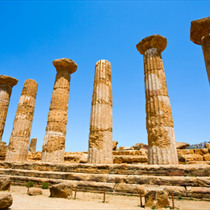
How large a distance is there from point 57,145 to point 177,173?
737 cm

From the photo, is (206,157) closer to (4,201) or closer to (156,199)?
(156,199)

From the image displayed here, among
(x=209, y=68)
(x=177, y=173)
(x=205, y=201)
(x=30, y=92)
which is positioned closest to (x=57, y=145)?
(x=30, y=92)

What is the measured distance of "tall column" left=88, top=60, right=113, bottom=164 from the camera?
841 cm

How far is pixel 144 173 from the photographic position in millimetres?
6152

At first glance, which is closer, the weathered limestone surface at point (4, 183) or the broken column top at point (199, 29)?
the weathered limestone surface at point (4, 183)

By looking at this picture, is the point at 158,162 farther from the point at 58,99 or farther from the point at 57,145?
the point at 58,99

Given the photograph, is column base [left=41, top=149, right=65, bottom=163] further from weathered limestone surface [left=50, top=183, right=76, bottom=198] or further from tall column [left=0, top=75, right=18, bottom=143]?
tall column [left=0, top=75, right=18, bottom=143]

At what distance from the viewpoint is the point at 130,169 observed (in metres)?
6.43

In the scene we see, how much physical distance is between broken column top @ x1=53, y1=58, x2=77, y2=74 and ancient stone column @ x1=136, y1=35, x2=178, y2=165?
17.2 ft

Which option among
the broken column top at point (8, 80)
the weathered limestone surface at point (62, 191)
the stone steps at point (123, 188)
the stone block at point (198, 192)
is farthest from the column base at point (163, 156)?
the broken column top at point (8, 80)

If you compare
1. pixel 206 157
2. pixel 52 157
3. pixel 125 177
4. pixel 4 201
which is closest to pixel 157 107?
pixel 125 177

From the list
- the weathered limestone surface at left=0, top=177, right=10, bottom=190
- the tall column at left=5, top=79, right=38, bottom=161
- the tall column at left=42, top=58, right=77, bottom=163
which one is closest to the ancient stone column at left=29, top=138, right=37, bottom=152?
the tall column at left=5, top=79, right=38, bottom=161

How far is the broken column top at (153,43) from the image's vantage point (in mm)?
9164

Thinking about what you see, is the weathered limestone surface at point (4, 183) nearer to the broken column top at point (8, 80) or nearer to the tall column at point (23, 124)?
the tall column at point (23, 124)
